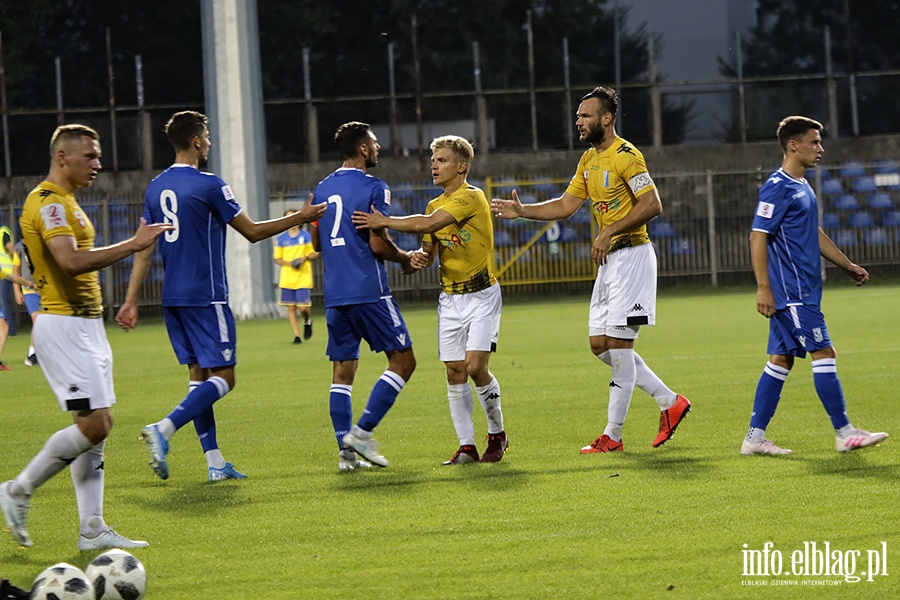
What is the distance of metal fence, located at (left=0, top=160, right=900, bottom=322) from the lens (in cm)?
A: 3077

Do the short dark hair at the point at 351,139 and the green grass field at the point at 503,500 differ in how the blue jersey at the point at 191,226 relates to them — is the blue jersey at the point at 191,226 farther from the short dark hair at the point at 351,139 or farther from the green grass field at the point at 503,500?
the green grass field at the point at 503,500

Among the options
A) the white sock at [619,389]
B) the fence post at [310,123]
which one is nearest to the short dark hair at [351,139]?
the white sock at [619,389]

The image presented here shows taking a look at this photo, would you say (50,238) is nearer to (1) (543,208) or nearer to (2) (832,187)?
(1) (543,208)

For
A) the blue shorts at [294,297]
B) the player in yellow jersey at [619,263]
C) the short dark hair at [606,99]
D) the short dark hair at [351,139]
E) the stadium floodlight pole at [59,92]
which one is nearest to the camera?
the short dark hair at [351,139]

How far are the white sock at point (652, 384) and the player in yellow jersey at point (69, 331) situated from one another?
142 inches

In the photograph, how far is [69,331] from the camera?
19.4 ft

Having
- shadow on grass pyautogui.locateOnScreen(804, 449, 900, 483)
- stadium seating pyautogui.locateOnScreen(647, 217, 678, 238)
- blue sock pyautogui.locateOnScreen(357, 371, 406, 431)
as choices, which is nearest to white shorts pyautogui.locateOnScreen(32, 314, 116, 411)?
blue sock pyautogui.locateOnScreen(357, 371, 406, 431)

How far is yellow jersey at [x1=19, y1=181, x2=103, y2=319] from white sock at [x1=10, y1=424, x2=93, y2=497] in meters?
0.56

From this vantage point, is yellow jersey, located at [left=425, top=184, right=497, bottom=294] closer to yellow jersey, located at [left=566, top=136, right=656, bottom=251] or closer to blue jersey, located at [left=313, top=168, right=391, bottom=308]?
blue jersey, located at [left=313, top=168, right=391, bottom=308]

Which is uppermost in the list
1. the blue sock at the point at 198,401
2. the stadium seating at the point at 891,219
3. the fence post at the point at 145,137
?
the fence post at the point at 145,137

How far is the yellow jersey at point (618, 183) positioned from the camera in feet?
27.1

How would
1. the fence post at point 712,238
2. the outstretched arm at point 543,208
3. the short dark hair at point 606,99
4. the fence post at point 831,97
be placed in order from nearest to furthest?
the short dark hair at point 606,99 < the outstretched arm at point 543,208 < the fence post at point 712,238 < the fence post at point 831,97

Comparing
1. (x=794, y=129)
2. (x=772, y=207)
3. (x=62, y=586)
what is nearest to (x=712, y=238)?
(x=794, y=129)

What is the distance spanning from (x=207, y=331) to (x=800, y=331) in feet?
11.5
